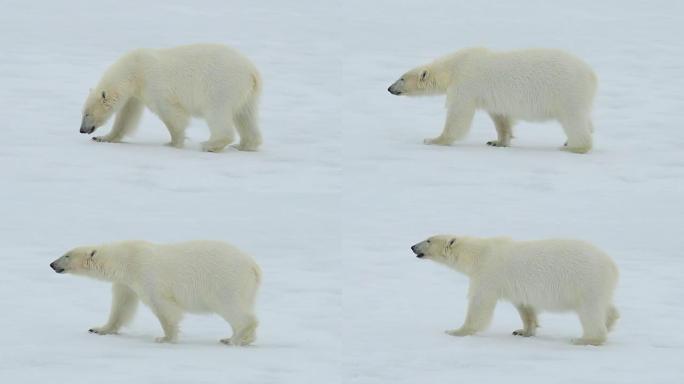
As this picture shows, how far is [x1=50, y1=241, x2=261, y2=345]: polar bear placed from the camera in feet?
27.1

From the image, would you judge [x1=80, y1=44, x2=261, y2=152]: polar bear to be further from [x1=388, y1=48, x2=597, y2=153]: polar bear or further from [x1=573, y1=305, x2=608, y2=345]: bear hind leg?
[x1=573, y1=305, x2=608, y2=345]: bear hind leg

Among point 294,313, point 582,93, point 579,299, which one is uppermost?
point 582,93

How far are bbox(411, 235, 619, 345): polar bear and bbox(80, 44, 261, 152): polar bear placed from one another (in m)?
2.58

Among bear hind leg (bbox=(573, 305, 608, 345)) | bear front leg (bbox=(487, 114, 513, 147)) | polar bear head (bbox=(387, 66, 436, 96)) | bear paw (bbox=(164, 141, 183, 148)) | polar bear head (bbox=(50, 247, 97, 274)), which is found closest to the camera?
bear hind leg (bbox=(573, 305, 608, 345))

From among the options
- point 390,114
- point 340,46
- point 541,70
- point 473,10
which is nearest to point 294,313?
point 541,70

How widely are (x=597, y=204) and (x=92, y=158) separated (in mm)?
3839

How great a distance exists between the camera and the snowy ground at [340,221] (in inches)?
300

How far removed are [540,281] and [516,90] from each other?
2808 mm

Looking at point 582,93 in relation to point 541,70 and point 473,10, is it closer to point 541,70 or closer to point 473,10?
point 541,70

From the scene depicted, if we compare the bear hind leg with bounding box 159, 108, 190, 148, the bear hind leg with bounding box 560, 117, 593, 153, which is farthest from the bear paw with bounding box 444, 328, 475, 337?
the bear hind leg with bounding box 159, 108, 190, 148

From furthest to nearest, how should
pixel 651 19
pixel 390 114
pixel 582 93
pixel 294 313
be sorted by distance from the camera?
pixel 651 19
pixel 390 114
pixel 582 93
pixel 294 313

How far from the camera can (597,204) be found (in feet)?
33.2

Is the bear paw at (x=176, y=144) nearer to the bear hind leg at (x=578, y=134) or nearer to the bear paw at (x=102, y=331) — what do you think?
the bear paw at (x=102, y=331)

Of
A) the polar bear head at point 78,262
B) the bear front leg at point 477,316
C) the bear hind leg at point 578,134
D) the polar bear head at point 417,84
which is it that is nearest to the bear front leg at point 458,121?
the polar bear head at point 417,84
